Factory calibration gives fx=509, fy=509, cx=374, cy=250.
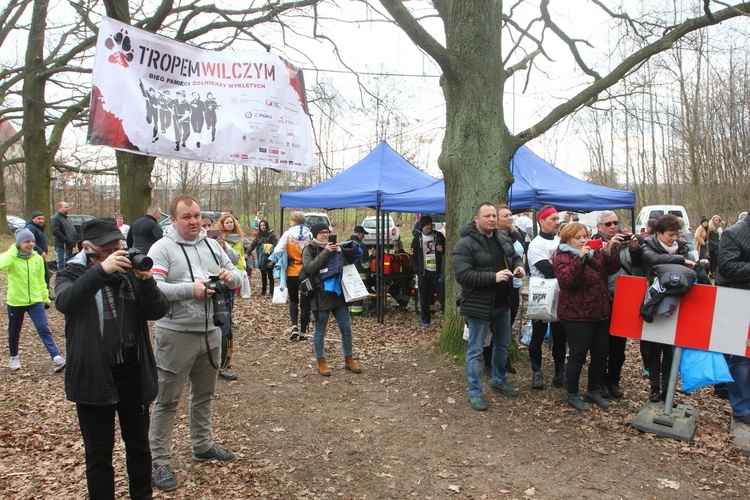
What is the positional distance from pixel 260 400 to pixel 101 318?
2.75m

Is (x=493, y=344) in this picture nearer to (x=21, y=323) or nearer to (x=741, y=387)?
(x=741, y=387)

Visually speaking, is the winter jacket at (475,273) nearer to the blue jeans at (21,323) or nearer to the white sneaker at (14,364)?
the blue jeans at (21,323)

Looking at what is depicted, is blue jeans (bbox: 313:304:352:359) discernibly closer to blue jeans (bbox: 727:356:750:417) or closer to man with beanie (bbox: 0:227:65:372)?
man with beanie (bbox: 0:227:65:372)

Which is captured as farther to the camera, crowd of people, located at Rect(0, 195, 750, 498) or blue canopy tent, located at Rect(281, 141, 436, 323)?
blue canopy tent, located at Rect(281, 141, 436, 323)

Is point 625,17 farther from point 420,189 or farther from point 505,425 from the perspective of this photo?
point 505,425

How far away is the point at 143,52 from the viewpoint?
5.06 metres

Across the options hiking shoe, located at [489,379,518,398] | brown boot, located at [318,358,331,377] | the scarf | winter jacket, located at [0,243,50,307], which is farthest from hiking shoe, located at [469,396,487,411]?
winter jacket, located at [0,243,50,307]

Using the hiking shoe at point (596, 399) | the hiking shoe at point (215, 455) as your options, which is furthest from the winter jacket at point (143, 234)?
the hiking shoe at point (596, 399)

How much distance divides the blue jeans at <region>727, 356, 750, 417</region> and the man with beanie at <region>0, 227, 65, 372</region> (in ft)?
23.4

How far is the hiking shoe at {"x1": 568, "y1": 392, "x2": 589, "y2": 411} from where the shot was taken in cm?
477

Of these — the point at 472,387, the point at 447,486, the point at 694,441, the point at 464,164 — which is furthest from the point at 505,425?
the point at 464,164

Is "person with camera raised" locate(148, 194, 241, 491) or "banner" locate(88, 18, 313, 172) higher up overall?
"banner" locate(88, 18, 313, 172)

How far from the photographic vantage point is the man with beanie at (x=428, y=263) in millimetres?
8578

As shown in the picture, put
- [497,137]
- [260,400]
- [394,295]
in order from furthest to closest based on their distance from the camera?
[394,295] → [497,137] → [260,400]
